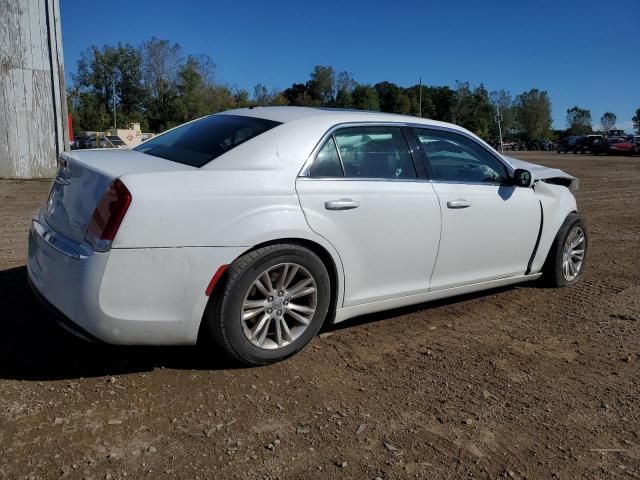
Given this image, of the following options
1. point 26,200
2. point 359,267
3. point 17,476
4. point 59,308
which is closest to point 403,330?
point 359,267

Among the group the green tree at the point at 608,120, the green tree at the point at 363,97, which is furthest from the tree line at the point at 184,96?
the green tree at the point at 608,120

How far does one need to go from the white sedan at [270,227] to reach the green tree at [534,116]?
106074 millimetres

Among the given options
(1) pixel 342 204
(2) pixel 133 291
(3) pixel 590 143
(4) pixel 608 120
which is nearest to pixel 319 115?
(1) pixel 342 204

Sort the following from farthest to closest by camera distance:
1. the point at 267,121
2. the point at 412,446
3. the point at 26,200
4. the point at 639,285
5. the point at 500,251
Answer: the point at 26,200
the point at 639,285
the point at 500,251
the point at 267,121
the point at 412,446

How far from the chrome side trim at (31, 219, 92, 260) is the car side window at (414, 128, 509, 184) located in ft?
8.00

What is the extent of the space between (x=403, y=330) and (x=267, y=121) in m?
1.76

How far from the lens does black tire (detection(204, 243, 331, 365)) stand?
327 cm

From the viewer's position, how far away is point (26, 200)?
34.6 feet

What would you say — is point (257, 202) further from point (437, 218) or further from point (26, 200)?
point (26, 200)

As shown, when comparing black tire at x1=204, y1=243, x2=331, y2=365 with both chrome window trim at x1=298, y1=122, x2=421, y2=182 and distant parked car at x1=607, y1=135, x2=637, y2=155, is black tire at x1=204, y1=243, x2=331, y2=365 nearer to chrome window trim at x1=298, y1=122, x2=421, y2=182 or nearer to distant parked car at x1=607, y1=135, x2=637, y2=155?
chrome window trim at x1=298, y1=122, x2=421, y2=182

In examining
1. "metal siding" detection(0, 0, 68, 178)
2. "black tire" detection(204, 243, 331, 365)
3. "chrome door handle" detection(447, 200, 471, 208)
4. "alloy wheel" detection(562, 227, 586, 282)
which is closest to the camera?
"black tire" detection(204, 243, 331, 365)

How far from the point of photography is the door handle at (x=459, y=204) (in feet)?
13.9

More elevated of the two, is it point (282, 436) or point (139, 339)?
point (139, 339)

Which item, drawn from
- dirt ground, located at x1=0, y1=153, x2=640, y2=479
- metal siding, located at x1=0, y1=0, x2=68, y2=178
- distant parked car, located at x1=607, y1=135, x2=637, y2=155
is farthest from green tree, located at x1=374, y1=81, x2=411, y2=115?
dirt ground, located at x1=0, y1=153, x2=640, y2=479
